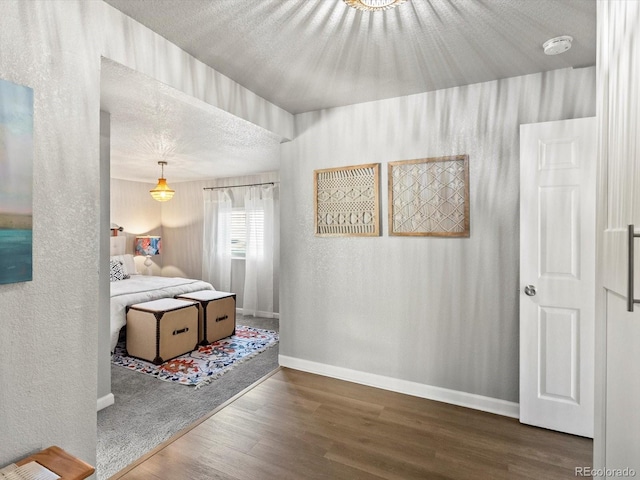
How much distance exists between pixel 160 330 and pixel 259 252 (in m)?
2.38

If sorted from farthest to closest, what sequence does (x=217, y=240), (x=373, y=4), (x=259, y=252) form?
(x=217, y=240), (x=259, y=252), (x=373, y=4)

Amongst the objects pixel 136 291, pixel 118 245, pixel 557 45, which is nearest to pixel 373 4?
pixel 557 45

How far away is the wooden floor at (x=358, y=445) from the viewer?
75.7 inches

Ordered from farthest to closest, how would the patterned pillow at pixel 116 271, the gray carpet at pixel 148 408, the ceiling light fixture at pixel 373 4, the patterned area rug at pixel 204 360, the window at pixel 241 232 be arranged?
the window at pixel 241 232 → the patterned pillow at pixel 116 271 → the patterned area rug at pixel 204 360 → the gray carpet at pixel 148 408 → the ceiling light fixture at pixel 373 4

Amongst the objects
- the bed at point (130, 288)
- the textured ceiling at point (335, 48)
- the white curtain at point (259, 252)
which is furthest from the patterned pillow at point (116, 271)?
the textured ceiling at point (335, 48)

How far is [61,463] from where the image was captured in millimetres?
1312

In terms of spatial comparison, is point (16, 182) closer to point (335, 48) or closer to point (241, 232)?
point (335, 48)

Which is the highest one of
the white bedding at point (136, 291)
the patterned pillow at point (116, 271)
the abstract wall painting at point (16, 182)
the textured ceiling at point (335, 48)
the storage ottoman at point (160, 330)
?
the textured ceiling at point (335, 48)

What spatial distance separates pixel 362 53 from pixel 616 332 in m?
1.97

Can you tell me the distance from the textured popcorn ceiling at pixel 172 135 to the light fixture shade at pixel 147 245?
115cm

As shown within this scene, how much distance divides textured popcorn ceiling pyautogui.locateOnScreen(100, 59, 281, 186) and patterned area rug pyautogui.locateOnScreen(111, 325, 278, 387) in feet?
7.83

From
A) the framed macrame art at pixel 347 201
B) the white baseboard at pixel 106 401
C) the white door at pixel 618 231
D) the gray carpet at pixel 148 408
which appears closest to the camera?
the white door at pixel 618 231

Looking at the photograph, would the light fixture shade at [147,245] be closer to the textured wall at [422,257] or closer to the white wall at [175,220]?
the white wall at [175,220]

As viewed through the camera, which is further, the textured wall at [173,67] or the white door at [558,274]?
the white door at [558,274]
